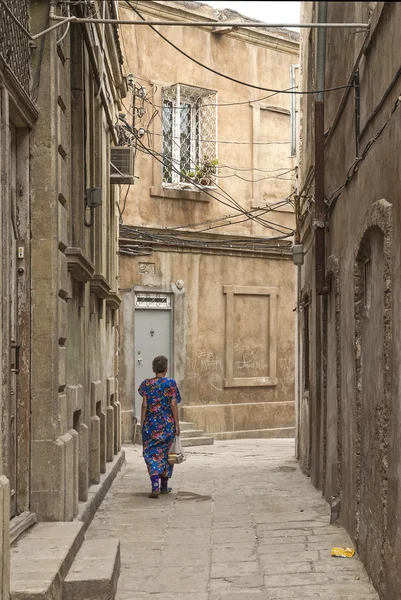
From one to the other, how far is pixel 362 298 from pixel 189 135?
13470 mm

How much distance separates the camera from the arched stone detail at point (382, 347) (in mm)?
5848

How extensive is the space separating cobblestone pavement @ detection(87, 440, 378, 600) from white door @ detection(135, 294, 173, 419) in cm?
539

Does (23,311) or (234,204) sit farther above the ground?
(234,204)

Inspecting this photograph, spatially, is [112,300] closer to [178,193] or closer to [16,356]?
[16,356]

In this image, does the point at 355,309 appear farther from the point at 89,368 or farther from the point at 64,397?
the point at 89,368

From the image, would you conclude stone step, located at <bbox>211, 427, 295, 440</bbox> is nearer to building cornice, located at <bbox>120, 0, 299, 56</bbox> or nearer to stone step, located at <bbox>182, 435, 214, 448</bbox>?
stone step, located at <bbox>182, 435, 214, 448</bbox>

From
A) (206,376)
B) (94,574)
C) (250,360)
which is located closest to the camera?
(94,574)

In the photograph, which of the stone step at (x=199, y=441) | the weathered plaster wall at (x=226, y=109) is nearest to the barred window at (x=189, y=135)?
the weathered plaster wall at (x=226, y=109)

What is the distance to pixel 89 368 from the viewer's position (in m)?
10.4

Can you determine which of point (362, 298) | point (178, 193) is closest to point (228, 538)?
point (362, 298)

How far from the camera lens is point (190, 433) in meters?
18.8

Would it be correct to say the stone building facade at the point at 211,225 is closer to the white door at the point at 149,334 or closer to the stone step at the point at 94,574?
the white door at the point at 149,334

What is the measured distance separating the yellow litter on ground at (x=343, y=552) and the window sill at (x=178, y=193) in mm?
12840

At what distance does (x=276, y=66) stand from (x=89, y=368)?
1330 cm
